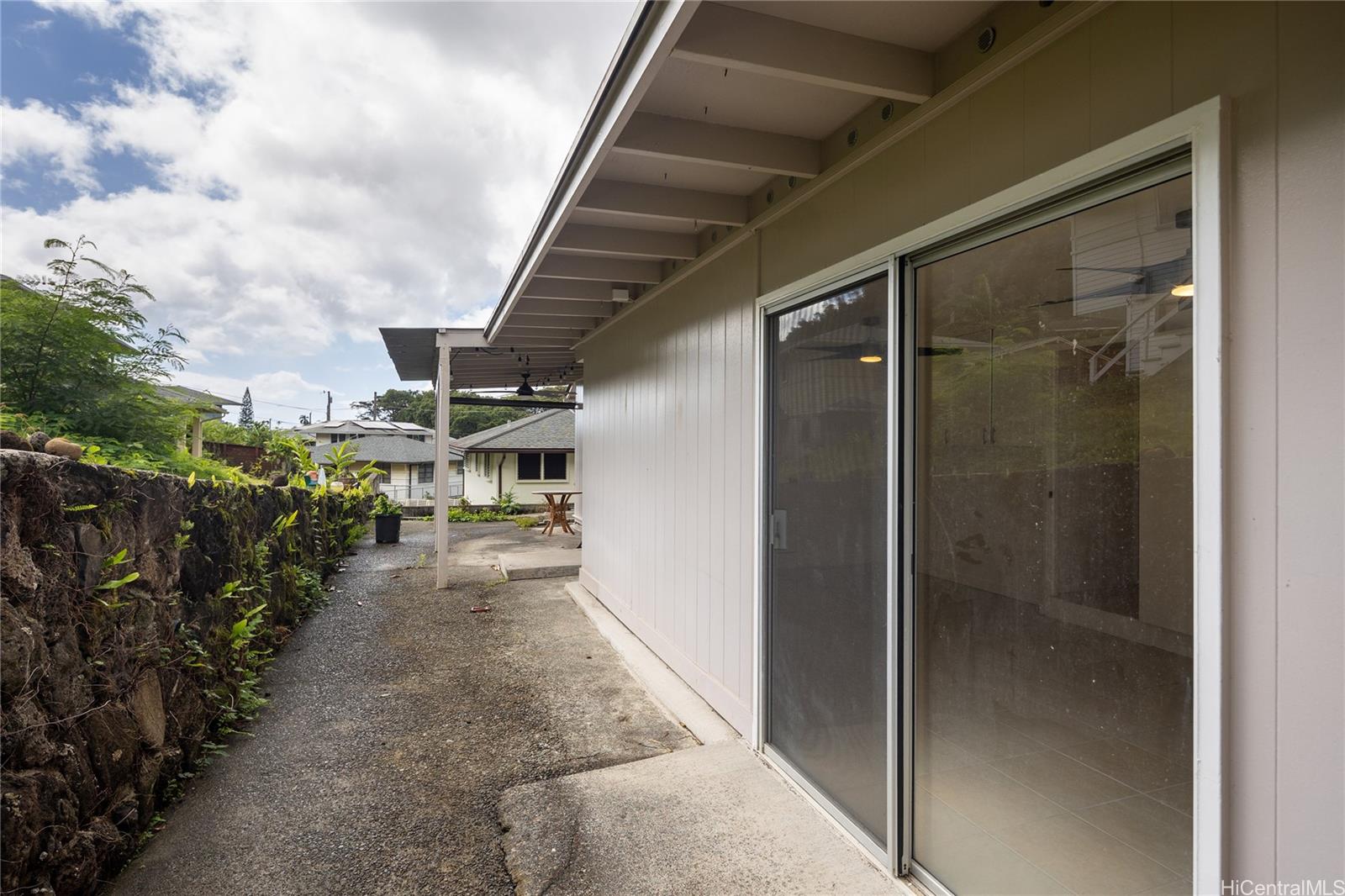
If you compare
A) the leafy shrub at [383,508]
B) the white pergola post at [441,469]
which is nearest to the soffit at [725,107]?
the white pergola post at [441,469]

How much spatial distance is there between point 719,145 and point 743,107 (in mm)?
182

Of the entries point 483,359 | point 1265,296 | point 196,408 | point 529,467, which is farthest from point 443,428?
point 529,467

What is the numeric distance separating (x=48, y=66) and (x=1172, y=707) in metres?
8.30

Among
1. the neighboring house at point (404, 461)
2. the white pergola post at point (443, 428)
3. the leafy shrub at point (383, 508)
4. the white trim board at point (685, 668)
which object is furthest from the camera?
the neighboring house at point (404, 461)

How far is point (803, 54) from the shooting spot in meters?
1.85

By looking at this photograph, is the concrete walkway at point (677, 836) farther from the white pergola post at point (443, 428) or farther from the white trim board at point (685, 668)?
the white pergola post at point (443, 428)

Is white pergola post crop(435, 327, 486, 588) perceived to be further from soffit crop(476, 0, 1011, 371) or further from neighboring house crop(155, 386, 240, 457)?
soffit crop(476, 0, 1011, 371)

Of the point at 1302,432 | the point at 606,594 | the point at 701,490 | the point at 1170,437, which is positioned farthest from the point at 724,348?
the point at 606,594

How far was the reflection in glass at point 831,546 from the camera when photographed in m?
2.17

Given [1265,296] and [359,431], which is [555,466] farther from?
[1265,296]

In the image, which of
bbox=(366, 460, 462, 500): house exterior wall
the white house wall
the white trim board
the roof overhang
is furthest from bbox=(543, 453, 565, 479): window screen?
the roof overhang

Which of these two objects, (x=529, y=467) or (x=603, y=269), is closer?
(x=603, y=269)

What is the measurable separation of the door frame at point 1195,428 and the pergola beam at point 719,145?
27.5 inches

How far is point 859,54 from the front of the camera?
1902mm
